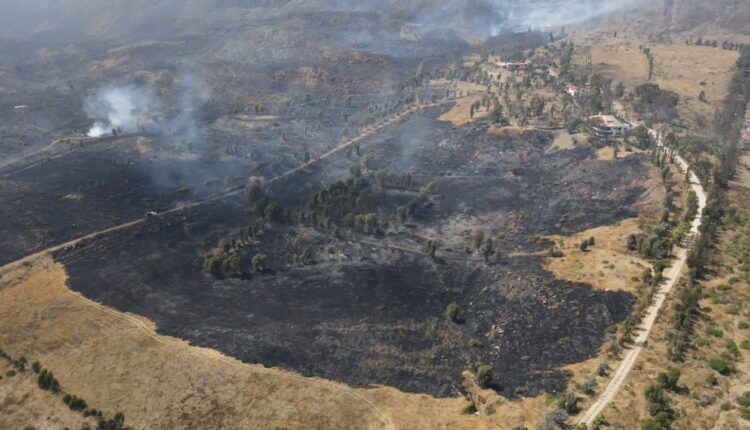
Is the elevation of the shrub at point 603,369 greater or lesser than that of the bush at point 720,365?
lesser

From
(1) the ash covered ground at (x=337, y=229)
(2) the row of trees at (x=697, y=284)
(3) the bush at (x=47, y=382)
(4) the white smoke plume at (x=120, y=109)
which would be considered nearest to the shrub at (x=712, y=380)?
(2) the row of trees at (x=697, y=284)

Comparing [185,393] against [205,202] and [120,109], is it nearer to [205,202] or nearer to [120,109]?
[205,202]

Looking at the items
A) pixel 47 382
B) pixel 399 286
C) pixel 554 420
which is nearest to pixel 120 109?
pixel 47 382

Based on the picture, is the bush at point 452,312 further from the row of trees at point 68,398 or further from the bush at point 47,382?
the bush at point 47,382

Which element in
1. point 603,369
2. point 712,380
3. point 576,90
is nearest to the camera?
point 712,380

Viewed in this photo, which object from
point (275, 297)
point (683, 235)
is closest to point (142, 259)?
point (275, 297)

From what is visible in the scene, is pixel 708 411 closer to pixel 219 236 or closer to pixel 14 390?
pixel 14 390
